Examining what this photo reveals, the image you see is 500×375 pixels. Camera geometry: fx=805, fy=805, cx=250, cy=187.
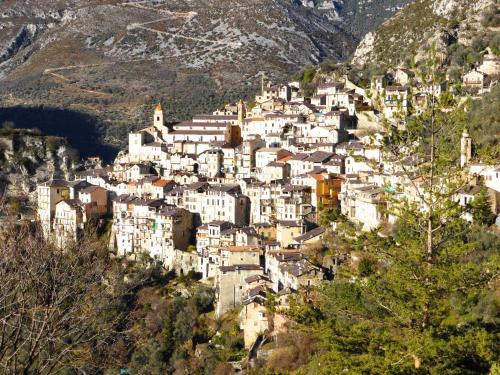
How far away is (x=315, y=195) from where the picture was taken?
137 ft

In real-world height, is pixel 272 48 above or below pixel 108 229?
above

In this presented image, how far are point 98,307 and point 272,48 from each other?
105 m

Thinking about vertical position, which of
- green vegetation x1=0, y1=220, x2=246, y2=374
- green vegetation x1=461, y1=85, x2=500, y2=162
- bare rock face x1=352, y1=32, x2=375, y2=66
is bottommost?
green vegetation x1=0, y1=220, x2=246, y2=374

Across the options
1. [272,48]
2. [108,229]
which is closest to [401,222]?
[108,229]

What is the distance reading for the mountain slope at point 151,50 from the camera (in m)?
99.6

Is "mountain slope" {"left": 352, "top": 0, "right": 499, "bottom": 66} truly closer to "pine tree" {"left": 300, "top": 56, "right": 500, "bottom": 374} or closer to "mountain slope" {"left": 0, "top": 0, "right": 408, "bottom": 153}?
"mountain slope" {"left": 0, "top": 0, "right": 408, "bottom": 153}

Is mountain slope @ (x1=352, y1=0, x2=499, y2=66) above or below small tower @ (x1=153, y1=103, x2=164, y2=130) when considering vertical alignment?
above

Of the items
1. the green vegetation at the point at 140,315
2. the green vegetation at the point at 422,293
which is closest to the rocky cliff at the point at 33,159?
the green vegetation at the point at 140,315

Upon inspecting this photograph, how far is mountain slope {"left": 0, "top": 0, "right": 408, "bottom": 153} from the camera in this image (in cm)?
9962

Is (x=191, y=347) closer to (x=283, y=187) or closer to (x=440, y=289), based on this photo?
(x=283, y=187)

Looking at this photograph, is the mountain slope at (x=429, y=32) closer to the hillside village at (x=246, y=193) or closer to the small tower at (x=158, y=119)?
the hillside village at (x=246, y=193)

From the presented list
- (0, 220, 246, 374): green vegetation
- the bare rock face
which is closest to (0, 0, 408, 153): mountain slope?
the bare rock face

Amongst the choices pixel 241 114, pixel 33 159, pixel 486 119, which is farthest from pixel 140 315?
pixel 33 159

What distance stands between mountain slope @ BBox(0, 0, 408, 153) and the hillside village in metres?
29.4
